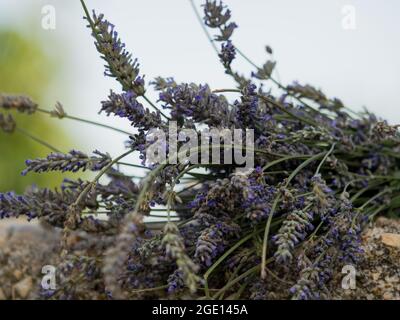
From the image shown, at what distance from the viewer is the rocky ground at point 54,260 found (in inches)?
33.3

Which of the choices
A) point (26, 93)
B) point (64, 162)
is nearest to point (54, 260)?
point (64, 162)

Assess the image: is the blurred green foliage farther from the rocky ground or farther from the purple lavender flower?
the purple lavender flower

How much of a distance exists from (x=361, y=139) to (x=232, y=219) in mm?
403

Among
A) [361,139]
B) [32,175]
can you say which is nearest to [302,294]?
[361,139]

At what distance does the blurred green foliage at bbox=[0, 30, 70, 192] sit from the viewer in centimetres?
307

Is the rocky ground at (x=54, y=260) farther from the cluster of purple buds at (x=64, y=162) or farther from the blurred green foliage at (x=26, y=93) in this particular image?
the blurred green foliage at (x=26, y=93)

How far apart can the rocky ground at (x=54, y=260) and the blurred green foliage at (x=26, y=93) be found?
1.64 m

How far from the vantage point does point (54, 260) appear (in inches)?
44.7

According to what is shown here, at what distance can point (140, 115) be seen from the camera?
0.80 metres

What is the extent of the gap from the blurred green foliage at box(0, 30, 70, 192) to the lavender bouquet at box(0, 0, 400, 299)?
2.14m

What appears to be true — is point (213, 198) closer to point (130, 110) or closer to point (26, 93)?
point (130, 110)

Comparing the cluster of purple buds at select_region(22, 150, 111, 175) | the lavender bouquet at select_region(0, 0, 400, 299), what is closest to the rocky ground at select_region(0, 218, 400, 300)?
the lavender bouquet at select_region(0, 0, 400, 299)

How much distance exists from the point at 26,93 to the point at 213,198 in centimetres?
267

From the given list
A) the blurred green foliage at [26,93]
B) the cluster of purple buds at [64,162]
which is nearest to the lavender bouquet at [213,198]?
the cluster of purple buds at [64,162]
